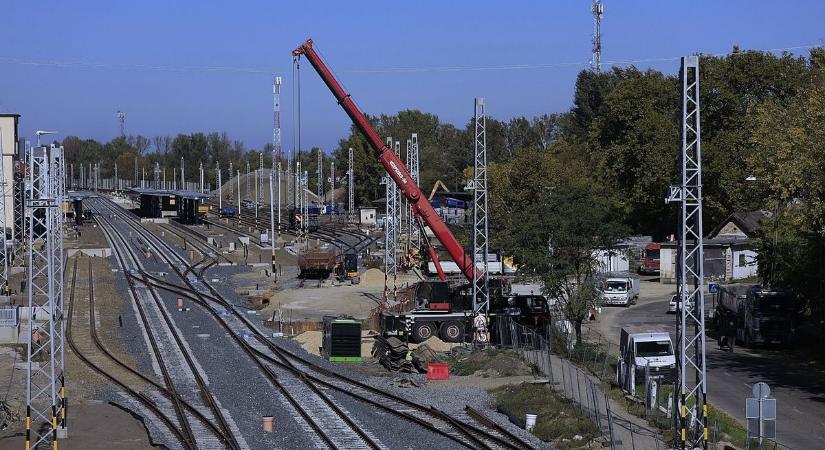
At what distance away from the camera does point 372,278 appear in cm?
6206

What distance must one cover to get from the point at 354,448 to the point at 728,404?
36.1 ft

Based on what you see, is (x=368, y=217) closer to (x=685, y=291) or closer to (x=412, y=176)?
(x=412, y=176)

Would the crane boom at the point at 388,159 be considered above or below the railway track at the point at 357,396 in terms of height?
above

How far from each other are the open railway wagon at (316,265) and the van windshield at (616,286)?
17847 mm

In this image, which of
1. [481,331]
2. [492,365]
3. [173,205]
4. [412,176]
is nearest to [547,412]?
[492,365]

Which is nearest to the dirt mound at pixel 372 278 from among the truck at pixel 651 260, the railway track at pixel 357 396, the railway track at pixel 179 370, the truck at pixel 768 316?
the railway track at pixel 179 370

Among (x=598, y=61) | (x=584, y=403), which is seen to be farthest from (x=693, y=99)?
(x=598, y=61)

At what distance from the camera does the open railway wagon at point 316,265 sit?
62656 mm

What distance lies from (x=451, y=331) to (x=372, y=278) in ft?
74.3

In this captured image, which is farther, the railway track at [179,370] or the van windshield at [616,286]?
the van windshield at [616,286]

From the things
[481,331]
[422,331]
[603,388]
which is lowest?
[603,388]

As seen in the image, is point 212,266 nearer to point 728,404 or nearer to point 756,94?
point 756,94

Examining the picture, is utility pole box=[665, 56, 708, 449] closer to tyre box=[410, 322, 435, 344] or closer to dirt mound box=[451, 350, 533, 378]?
dirt mound box=[451, 350, 533, 378]

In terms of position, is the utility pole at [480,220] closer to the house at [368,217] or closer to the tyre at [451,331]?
the tyre at [451,331]
